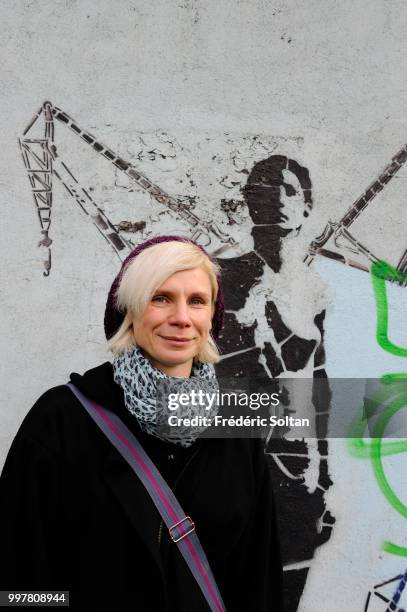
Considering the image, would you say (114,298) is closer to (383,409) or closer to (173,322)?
(173,322)

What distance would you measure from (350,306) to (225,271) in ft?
1.88

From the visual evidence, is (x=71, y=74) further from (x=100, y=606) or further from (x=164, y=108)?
(x=100, y=606)

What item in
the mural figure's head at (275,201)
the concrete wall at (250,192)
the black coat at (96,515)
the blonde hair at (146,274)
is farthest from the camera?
the mural figure's head at (275,201)

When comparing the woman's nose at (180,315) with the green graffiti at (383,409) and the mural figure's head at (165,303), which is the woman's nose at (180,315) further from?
the green graffiti at (383,409)

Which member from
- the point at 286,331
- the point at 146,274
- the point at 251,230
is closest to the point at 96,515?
the point at 146,274

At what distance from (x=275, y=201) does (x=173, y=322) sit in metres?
1.31

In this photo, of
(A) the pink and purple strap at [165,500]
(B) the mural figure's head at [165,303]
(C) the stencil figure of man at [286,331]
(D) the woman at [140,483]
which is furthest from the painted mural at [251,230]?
(A) the pink and purple strap at [165,500]

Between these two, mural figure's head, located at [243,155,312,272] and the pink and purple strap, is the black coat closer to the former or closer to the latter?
the pink and purple strap

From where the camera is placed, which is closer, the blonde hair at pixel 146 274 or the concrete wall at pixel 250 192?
the blonde hair at pixel 146 274

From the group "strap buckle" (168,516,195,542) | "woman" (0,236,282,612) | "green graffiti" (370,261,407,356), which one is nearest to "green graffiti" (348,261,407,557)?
"green graffiti" (370,261,407,356)

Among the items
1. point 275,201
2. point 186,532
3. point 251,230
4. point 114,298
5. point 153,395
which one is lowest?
point 186,532

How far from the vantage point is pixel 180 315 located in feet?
6.25

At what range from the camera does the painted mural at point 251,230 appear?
2944 millimetres

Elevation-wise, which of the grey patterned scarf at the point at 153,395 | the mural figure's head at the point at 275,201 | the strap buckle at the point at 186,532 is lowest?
the strap buckle at the point at 186,532
